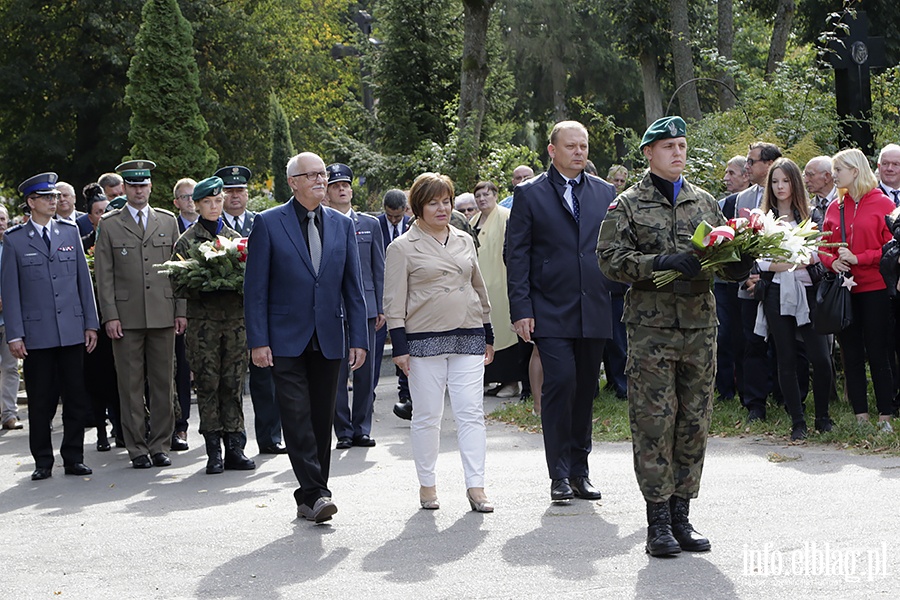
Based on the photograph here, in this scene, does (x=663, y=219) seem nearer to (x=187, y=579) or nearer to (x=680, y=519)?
(x=680, y=519)

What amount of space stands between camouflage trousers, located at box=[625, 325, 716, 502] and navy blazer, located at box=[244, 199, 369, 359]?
2.16 metres

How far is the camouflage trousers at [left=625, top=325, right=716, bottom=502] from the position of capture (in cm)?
658

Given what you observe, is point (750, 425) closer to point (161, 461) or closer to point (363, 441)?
point (363, 441)

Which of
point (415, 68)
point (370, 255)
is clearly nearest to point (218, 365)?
point (370, 255)

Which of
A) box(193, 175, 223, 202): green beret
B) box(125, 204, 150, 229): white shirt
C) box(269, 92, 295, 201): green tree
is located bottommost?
box(125, 204, 150, 229): white shirt

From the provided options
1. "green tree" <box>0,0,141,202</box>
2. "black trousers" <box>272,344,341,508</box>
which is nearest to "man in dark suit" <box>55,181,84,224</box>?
"black trousers" <box>272,344,341,508</box>

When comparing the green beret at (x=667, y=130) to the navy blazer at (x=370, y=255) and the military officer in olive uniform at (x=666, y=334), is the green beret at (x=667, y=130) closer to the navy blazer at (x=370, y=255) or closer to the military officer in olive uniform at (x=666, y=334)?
the military officer in olive uniform at (x=666, y=334)

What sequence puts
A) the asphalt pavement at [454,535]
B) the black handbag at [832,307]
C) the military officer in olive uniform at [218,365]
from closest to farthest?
the asphalt pavement at [454,535] → the black handbag at [832,307] → the military officer in olive uniform at [218,365]

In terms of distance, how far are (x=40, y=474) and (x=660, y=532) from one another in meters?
5.84

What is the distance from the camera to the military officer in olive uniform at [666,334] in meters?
6.55

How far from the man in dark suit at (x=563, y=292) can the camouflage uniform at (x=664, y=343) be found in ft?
4.41

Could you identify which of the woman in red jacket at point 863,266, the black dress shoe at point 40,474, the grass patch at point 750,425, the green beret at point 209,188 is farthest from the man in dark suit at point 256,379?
the woman in red jacket at point 863,266

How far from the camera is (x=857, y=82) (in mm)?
13867

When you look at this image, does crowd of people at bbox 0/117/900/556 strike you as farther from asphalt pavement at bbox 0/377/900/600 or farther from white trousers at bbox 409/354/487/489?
asphalt pavement at bbox 0/377/900/600
